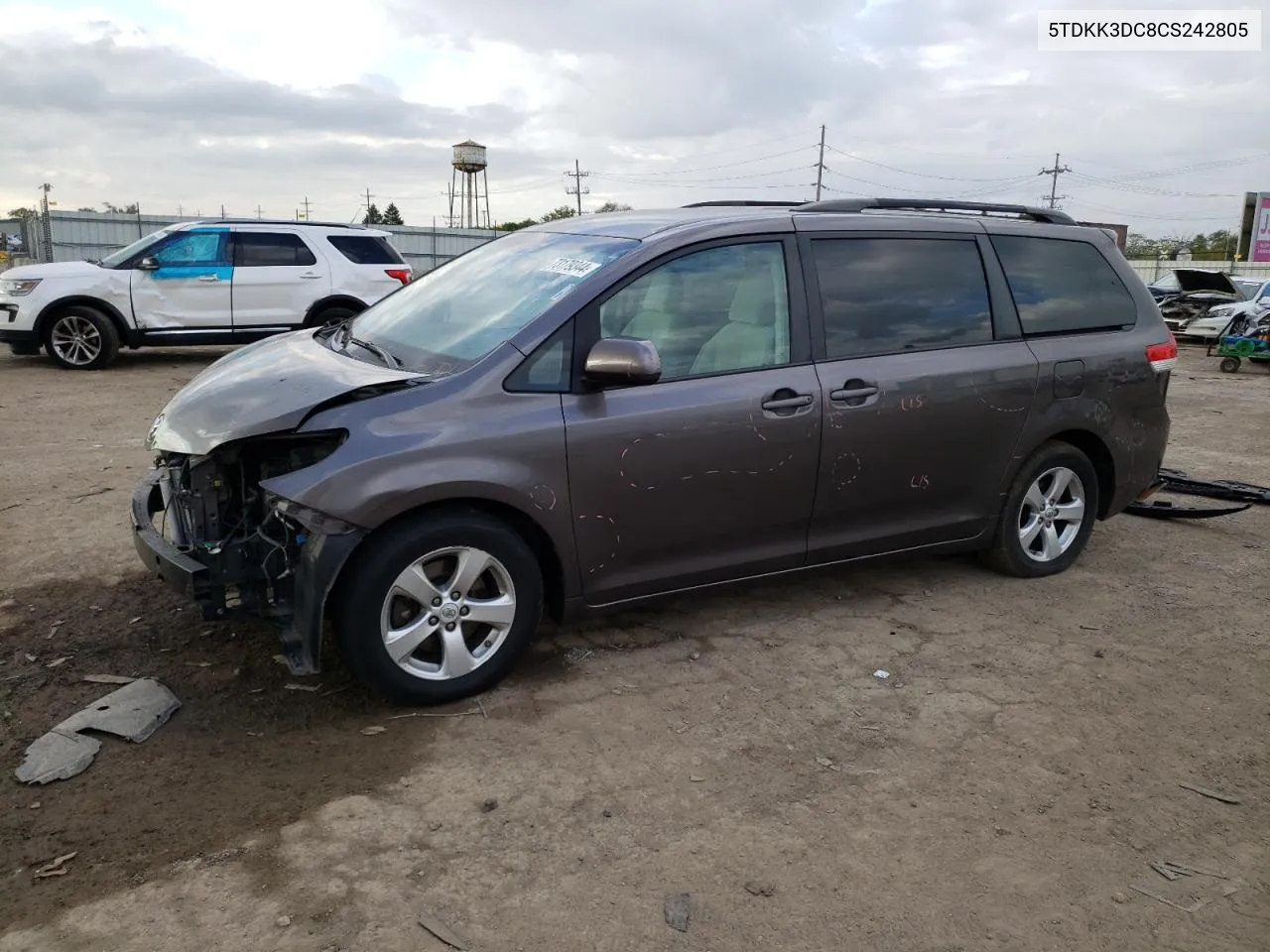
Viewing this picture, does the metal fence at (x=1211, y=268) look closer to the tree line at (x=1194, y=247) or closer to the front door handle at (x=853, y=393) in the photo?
the tree line at (x=1194, y=247)

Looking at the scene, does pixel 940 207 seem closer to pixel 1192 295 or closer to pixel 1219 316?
pixel 1219 316

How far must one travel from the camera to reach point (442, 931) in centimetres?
257

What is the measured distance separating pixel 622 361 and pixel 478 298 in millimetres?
968

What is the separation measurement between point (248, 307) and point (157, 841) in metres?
10.4

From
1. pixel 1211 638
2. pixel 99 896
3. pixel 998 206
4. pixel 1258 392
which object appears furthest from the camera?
pixel 1258 392

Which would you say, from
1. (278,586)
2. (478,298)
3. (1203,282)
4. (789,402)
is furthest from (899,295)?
(1203,282)

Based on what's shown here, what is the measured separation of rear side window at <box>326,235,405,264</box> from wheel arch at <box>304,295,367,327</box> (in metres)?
0.49

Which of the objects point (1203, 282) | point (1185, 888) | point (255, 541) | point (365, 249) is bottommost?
point (1185, 888)

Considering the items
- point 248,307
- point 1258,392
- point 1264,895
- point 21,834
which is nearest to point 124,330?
point 248,307

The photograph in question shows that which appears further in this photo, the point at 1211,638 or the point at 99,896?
the point at 1211,638

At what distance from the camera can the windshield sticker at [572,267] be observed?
4.06m

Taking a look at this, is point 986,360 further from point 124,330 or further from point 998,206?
point 124,330

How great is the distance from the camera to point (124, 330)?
39.0 ft

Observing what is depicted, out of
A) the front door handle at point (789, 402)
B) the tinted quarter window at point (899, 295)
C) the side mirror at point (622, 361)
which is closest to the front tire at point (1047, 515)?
the tinted quarter window at point (899, 295)
